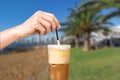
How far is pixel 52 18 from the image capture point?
164 centimetres

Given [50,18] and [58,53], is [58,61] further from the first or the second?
[50,18]

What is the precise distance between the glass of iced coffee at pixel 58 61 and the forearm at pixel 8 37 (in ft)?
0.67

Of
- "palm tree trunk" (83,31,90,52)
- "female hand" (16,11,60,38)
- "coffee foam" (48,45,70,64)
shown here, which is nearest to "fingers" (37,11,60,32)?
"female hand" (16,11,60,38)

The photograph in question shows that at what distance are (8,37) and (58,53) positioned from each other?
288mm

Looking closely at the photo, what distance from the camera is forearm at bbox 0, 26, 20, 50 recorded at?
1563 mm

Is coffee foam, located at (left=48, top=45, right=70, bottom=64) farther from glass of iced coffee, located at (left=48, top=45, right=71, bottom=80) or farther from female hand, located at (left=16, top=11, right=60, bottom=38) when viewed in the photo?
female hand, located at (left=16, top=11, right=60, bottom=38)

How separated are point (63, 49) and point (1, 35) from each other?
0.32 m

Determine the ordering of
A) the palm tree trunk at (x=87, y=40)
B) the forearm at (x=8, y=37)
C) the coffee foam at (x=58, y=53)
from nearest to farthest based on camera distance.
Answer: the forearm at (x=8, y=37) < the coffee foam at (x=58, y=53) < the palm tree trunk at (x=87, y=40)

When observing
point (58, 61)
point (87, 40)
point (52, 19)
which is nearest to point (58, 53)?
point (58, 61)

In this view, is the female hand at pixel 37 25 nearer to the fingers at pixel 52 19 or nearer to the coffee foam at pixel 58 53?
the fingers at pixel 52 19

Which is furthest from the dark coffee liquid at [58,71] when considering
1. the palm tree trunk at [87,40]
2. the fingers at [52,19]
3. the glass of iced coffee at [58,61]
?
the palm tree trunk at [87,40]

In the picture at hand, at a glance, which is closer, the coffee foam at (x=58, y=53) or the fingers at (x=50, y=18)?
the fingers at (x=50, y=18)

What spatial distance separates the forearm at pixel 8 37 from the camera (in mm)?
1563

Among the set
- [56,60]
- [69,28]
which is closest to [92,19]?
[69,28]
